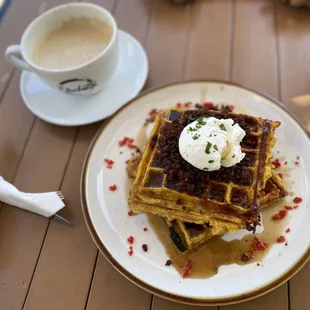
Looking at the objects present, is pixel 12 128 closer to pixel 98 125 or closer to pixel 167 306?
pixel 98 125

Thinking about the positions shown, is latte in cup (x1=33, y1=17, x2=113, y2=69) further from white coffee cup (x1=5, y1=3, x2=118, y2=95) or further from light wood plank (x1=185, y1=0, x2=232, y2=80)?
light wood plank (x1=185, y1=0, x2=232, y2=80)

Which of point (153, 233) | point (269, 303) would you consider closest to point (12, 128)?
point (153, 233)

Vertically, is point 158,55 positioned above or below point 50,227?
above

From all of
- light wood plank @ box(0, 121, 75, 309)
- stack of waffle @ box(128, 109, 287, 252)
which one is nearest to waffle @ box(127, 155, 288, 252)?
stack of waffle @ box(128, 109, 287, 252)

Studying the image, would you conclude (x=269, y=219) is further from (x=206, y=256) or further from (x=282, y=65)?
(x=282, y=65)

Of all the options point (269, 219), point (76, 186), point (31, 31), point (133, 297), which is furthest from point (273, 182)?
point (31, 31)

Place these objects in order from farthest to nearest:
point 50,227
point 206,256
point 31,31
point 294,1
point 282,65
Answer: point 294,1 < point 282,65 < point 31,31 < point 50,227 < point 206,256
